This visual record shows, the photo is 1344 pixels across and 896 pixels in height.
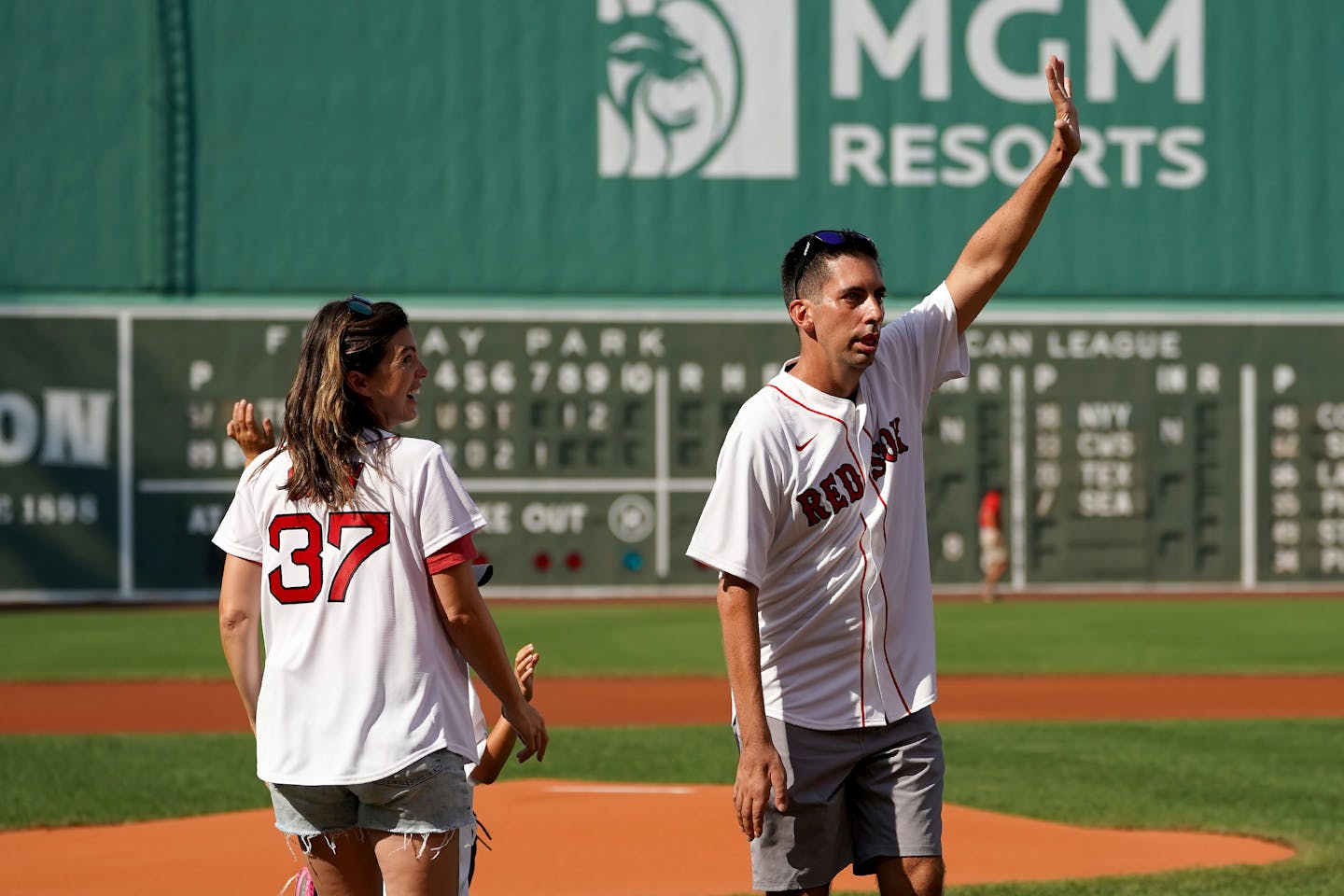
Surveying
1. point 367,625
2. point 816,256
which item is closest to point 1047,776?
point 816,256

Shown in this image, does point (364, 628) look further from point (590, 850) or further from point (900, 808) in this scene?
point (590, 850)

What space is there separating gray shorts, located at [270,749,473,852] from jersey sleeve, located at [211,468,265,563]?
0.50 metres

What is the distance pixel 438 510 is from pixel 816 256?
114cm

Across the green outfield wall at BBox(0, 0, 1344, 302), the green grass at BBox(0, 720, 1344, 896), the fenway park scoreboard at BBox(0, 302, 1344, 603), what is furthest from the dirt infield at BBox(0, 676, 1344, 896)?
the green outfield wall at BBox(0, 0, 1344, 302)

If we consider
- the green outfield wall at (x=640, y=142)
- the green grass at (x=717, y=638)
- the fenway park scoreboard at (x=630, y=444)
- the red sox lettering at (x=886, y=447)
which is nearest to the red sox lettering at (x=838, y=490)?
the red sox lettering at (x=886, y=447)

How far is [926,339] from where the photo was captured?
14.5ft

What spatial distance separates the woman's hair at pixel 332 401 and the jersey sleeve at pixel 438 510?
0.42 feet

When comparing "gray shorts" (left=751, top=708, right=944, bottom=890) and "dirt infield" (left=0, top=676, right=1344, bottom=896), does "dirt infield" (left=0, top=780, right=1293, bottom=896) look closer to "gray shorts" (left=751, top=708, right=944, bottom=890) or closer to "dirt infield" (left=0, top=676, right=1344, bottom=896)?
"dirt infield" (left=0, top=676, right=1344, bottom=896)

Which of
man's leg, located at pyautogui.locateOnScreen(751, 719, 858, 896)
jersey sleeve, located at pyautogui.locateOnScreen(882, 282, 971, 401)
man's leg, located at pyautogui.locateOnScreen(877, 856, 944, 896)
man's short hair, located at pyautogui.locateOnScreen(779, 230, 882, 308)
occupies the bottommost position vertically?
man's leg, located at pyautogui.locateOnScreen(877, 856, 944, 896)

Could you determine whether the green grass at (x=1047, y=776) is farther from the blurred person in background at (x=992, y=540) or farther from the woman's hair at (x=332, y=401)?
the blurred person in background at (x=992, y=540)

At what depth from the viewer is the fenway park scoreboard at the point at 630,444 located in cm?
2042

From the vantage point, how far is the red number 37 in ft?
12.0

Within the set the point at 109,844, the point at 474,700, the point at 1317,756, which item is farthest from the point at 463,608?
the point at 1317,756

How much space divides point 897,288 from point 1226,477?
4658mm
